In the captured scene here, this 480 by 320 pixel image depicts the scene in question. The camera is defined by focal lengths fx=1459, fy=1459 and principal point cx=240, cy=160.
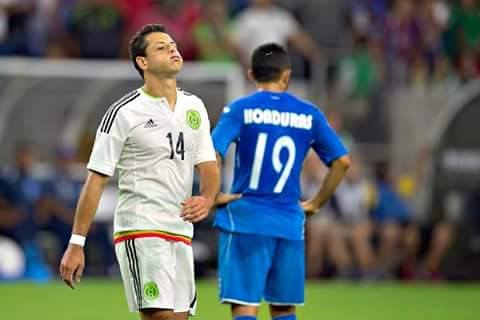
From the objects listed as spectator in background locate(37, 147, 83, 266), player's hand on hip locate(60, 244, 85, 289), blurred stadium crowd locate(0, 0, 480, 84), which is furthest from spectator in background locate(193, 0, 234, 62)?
player's hand on hip locate(60, 244, 85, 289)

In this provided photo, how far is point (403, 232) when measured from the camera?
19781mm

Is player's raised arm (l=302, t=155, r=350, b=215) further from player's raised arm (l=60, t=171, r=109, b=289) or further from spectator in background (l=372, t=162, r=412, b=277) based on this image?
spectator in background (l=372, t=162, r=412, b=277)

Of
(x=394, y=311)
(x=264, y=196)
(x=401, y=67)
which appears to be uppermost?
(x=401, y=67)

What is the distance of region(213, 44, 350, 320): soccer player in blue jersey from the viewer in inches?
368

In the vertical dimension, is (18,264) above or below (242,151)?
below

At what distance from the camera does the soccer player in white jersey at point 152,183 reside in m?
7.94

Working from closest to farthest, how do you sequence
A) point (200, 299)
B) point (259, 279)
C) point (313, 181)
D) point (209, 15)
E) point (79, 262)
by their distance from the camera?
point (79, 262), point (259, 279), point (200, 299), point (313, 181), point (209, 15)

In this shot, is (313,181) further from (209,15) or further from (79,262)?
(79,262)

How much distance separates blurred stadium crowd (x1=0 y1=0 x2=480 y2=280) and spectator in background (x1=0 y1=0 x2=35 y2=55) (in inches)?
0.8

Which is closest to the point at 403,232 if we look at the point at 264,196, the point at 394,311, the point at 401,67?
the point at 401,67

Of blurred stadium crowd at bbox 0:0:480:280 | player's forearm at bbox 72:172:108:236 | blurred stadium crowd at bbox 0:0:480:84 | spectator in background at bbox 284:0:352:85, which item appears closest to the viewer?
player's forearm at bbox 72:172:108:236

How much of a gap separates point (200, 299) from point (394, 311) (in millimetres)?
2315

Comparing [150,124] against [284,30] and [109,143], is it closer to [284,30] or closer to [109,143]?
Result: [109,143]

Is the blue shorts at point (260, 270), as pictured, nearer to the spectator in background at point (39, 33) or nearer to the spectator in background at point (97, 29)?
the spectator in background at point (97, 29)
